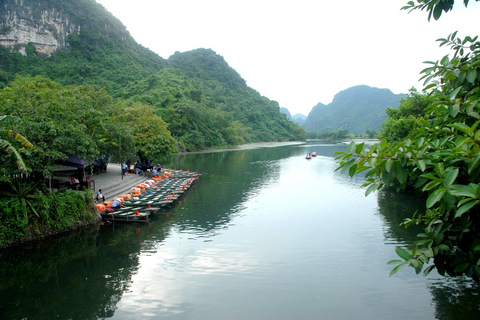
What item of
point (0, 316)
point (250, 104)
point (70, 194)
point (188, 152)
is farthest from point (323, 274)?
point (250, 104)

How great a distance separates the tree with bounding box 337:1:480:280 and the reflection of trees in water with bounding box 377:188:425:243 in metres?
10.7

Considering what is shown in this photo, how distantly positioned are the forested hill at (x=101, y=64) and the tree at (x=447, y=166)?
2373 inches

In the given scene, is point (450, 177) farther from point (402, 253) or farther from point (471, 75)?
point (471, 75)

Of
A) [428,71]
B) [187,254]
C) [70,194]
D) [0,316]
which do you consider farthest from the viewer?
[70,194]

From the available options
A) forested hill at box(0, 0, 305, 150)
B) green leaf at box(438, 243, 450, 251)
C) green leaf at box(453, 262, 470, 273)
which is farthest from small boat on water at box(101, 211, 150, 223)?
forested hill at box(0, 0, 305, 150)

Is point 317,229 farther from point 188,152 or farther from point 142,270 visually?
point 188,152

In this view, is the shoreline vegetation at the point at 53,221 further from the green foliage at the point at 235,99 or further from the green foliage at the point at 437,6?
the green foliage at the point at 235,99

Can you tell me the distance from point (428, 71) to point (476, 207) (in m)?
1.84

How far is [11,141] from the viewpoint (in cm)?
1288

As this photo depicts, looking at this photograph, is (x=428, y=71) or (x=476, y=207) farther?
(x=428, y=71)

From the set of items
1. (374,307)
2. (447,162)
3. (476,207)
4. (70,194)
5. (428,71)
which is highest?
(428,71)

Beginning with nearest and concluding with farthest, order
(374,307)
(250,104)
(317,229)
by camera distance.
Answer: (374,307) → (317,229) → (250,104)

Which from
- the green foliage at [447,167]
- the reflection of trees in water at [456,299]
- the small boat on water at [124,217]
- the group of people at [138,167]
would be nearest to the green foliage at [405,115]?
the reflection of trees in water at [456,299]

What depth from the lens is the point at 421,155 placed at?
138 inches
